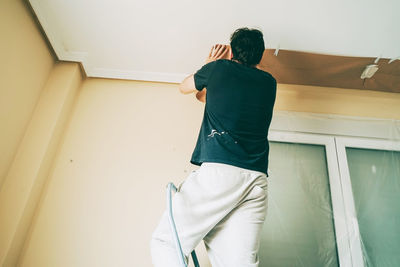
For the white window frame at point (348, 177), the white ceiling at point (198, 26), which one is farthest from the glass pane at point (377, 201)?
the white ceiling at point (198, 26)

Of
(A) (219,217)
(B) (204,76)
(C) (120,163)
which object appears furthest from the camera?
(C) (120,163)

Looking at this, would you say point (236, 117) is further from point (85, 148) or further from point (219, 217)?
point (85, 148)

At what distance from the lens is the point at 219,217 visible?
99 cm

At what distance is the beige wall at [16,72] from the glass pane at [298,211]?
66.7 inches

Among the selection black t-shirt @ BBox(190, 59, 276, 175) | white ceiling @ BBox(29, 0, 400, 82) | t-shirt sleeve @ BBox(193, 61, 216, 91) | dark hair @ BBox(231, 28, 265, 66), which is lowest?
black t-shirt @ BBox(190, 59, 276, 175)

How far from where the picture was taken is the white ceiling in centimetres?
154

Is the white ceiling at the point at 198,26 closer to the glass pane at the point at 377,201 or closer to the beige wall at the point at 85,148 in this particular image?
the beige wall at the point at 85,148

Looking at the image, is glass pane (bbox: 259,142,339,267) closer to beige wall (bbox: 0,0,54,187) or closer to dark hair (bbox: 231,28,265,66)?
dark hair (bbox: 231,28,265,66)

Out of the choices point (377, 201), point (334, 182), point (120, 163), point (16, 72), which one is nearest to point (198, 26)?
point (120, 163)

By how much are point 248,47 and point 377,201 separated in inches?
49.1

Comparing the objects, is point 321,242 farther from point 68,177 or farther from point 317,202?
point 68,177

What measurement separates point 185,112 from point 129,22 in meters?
0.73

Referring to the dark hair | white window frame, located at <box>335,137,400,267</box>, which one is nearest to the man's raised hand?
the dark hair

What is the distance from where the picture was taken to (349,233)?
145cm
